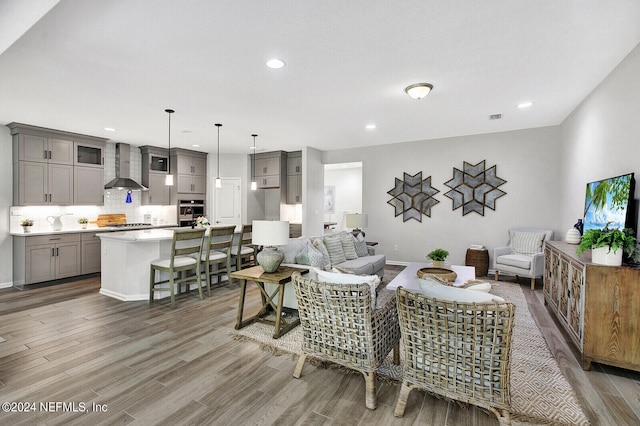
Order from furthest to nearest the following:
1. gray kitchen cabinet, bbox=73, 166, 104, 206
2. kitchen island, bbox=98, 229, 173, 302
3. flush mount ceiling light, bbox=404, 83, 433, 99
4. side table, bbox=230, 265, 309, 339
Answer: gray kitchen cabinet, bbox=73, 166, 104, 206
kitchen island, bbox=98, 229, 173, 302
flush mount ceiling light, bbox=404, 83, 433, 99
side table, bbox=230, 265, 309, 339

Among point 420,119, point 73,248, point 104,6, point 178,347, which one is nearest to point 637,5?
point 420,119

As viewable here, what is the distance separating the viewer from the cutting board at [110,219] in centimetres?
648

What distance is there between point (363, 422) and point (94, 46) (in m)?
3.57

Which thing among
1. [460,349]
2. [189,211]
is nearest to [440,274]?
[460,349]

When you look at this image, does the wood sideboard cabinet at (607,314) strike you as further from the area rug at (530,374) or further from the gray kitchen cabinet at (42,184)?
the gray kitchen cabinet at (42,184)

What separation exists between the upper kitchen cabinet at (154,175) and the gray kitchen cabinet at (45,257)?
181 cm

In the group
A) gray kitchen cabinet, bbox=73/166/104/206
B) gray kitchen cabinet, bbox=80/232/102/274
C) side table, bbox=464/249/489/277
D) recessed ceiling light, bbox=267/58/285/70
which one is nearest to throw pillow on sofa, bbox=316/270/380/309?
recessed ceiling light, bbox=267/58/285/70

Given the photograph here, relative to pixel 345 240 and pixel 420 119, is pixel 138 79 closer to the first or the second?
pixel 345 240

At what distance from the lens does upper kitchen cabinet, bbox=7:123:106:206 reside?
533 centimetres

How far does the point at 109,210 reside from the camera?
6.80 m

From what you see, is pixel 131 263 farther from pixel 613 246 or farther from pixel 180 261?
pixel 613 246

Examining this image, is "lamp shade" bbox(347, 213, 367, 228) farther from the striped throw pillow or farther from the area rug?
the area rug

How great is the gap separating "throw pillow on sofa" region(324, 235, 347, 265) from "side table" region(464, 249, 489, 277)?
2642 millimetres

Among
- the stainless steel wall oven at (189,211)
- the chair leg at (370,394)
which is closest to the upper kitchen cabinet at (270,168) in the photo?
the stainless steel wall oven at (189,211)
